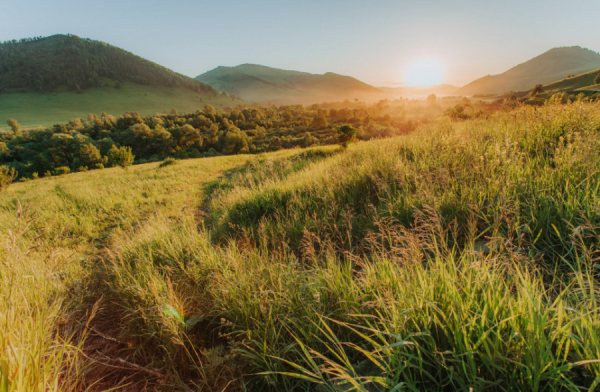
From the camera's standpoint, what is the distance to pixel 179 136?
79438 mm

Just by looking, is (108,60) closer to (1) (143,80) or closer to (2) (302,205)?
(1) (143,80)

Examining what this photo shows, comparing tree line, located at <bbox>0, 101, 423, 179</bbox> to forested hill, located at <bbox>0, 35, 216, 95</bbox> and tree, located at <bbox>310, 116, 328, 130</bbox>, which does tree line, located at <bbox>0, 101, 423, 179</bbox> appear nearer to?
tree, located at <bbox>310, 116, 328, 130</bbox>

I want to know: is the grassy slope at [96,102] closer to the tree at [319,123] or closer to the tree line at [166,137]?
the tree line at [166,137]

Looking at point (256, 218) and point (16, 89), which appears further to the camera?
point (16, 89)

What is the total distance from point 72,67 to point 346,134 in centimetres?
22496

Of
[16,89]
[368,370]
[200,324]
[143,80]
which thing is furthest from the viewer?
[143,80]

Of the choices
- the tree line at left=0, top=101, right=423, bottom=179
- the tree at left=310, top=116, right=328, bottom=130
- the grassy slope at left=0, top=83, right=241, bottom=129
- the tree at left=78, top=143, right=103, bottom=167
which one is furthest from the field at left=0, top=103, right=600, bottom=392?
the grassy slope at left=0, top=83, right=241, bottom=129

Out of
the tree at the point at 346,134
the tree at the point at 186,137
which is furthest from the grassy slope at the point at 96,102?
the tree at the point at 346,134

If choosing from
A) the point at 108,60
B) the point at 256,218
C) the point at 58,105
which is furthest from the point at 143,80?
the point at 256,218

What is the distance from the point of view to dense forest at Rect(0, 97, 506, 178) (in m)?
62.9

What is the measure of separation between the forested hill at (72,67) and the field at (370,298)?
20787 centimetres

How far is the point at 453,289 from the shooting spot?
147 centimetres

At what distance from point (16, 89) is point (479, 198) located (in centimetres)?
22901

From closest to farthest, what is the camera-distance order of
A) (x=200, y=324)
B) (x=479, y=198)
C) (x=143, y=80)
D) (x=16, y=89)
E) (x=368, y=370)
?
(x=368, y=370) < (x=200, y=324) < (x=479, y=198) < (x=16, y=89) < (x=143, y=80)
